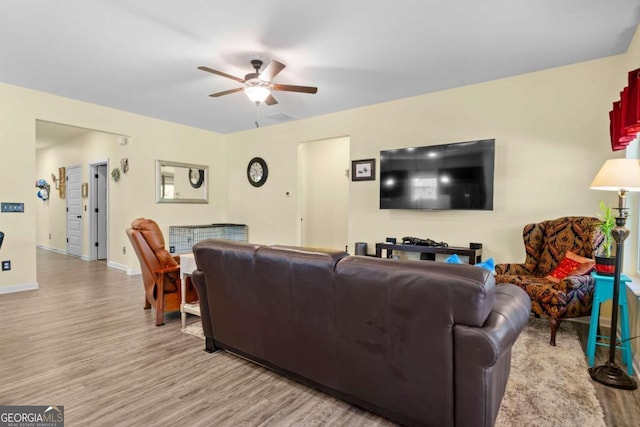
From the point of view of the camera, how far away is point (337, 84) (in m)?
4.08

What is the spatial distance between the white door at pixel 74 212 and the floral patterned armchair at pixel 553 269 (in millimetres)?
8035

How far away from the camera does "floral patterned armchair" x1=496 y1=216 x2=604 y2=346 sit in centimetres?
262

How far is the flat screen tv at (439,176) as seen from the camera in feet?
12.7

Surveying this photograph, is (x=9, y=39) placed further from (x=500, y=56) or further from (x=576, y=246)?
(x=576, y=246)

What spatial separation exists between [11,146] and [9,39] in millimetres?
1832

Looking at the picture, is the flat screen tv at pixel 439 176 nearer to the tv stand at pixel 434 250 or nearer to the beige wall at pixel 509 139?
the beige wall at pixel 509 139

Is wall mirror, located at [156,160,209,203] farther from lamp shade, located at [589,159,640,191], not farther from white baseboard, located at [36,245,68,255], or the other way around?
lamp shade, located at [589,159,640,191]

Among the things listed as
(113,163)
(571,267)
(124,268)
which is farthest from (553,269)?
(113,163)

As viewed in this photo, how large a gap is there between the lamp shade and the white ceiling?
1.25 metres

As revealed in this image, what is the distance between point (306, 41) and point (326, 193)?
141 inches

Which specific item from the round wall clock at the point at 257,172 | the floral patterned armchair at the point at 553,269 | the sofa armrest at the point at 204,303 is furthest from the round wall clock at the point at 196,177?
the floral patterned armchair at the point at 553,269

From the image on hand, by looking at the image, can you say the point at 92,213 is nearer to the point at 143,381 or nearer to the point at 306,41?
the point at 143,381

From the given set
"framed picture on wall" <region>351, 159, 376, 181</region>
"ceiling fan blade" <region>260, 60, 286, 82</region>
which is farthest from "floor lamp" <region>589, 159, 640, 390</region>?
"framed picture on wall" <region>351, 159, 376, 181</region>

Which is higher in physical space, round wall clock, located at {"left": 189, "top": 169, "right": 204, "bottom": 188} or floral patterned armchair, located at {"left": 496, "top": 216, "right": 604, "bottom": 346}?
round wall clock, located at {"left": 189, "top": 169, "right": 204, "bottom": 188}
